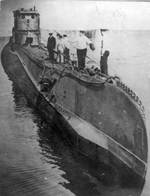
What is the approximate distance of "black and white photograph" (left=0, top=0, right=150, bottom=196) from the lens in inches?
83.0

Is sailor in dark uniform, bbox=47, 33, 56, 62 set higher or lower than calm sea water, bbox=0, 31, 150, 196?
higher

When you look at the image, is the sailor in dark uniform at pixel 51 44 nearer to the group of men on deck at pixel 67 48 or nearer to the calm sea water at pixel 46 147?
the group of men on deck at pixel 67 48

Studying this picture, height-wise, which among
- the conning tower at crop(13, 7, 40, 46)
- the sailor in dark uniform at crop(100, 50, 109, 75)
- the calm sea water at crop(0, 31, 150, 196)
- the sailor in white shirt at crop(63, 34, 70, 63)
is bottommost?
the calm sea water at crop(0, 31, 150, 196)

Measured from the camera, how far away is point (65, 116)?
2199 mm

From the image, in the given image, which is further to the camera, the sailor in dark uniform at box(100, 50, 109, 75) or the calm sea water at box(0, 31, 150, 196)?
the sailor in dark uniform at box(100, 50, 109, 75)

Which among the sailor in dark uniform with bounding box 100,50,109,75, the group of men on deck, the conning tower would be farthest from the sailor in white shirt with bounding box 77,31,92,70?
the conning tower

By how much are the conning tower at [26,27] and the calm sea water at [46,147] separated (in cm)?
13

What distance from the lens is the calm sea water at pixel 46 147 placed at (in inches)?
82.4

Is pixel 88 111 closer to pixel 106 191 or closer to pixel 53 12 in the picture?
pixel 106 191

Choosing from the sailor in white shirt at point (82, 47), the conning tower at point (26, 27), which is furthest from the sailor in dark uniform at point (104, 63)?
the conning tower at point (26, 27)

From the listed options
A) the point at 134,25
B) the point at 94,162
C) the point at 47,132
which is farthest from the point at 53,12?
the point at 94,162

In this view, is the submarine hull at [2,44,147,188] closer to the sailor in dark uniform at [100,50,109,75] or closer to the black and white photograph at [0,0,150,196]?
the black and white photograph at [0,0,150,196]

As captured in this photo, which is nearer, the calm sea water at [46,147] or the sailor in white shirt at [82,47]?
the calm sea water at [46,147]

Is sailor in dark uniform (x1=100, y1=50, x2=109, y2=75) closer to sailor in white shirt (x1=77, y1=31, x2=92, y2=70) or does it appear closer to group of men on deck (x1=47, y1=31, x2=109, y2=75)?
group of men on deck (x1=47, y1=31, x2=109, y2=75)
